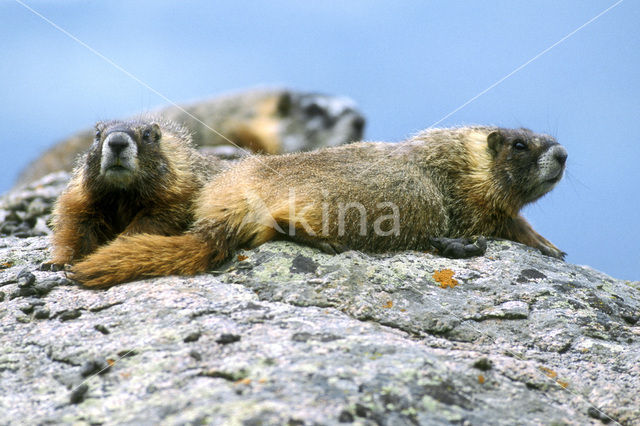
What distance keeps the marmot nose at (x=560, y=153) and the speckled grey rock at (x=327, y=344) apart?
155 cm

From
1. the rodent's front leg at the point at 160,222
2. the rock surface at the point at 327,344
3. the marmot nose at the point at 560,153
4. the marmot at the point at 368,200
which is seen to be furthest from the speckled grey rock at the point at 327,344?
the marmot nose at the point at 560,153

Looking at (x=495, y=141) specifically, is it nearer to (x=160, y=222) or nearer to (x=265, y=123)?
(x=160, y=222)

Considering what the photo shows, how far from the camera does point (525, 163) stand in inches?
290

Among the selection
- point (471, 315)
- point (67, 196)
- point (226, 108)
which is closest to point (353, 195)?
point (471, 315)

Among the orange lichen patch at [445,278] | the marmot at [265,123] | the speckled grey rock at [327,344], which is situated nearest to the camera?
the speckled grey rock at [327,344]

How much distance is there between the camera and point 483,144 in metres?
7.62

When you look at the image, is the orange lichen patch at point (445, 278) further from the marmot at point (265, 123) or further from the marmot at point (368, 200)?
the marmot at point (265, 123)

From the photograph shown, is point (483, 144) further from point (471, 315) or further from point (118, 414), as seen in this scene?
point (118, 414)

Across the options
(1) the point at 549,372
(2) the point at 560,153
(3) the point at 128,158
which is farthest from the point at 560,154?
(3) the point at 128,158

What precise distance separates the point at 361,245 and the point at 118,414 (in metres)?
3.23

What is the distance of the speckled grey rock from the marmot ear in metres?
1.62

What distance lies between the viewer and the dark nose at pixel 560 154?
7.24 meters

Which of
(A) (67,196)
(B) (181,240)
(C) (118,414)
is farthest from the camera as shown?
(A) (67,196)

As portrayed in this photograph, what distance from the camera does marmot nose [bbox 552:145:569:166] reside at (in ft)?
23.8
